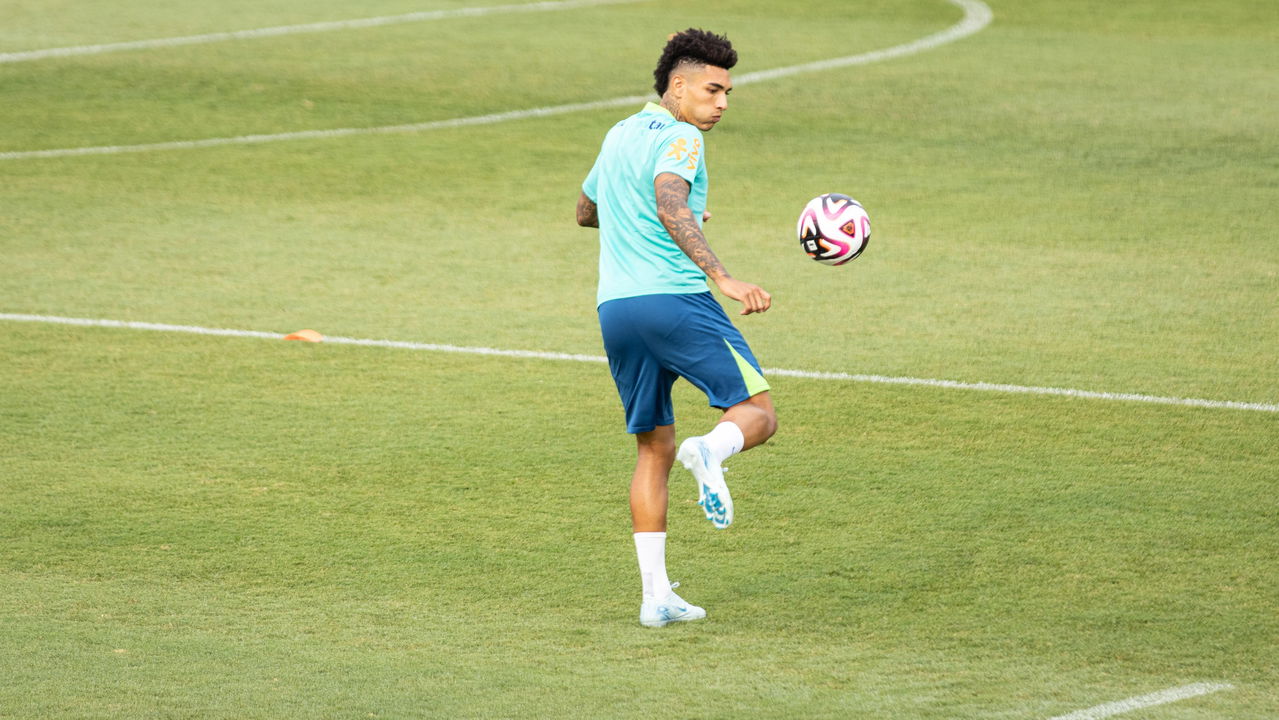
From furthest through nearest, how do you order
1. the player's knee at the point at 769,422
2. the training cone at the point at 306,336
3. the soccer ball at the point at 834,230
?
the training cone at the point at 306,336 → the soccer ball at the point at 834,230 → the player's knee at the point at 769,422

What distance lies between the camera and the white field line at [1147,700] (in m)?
5.11

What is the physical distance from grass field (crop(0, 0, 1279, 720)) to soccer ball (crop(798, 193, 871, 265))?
3.92ft

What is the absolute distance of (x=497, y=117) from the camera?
1944cm

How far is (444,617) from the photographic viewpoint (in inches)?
242

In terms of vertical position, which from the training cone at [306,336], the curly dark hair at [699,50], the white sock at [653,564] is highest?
the curly dark hair at [699,50]

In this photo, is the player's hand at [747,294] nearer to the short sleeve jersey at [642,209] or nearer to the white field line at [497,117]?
the short sleeve jersey at [642,209]

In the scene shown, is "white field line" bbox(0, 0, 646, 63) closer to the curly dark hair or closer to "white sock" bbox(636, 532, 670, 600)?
the curly dark hair

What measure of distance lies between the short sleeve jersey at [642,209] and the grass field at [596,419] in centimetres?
125

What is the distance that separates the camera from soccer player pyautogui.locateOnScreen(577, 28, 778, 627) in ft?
19.4

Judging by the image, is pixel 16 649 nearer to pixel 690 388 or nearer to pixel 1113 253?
pixel 690 388

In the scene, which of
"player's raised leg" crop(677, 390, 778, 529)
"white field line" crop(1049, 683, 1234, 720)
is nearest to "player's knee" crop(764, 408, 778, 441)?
"player's raised leg" crop(677, 390, 778, 529)

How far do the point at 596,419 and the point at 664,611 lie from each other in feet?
10.1

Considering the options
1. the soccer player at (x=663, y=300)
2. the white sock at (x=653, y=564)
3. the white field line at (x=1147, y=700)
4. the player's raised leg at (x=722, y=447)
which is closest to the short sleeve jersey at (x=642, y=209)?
the soccer player at (x=663, y=300)

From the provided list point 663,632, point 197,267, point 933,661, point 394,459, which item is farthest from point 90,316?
point 933,661
